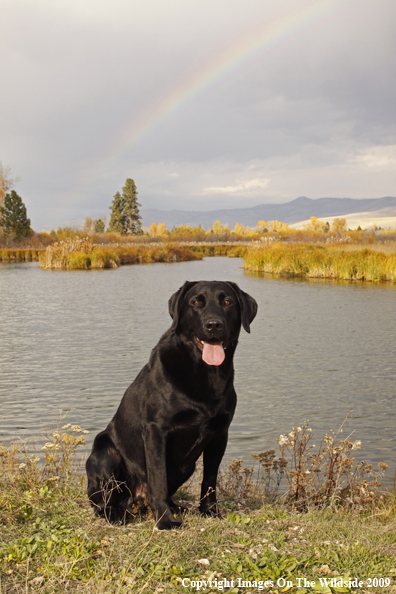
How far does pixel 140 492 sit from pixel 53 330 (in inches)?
Answer: 450

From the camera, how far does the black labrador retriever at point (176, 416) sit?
3.42 m

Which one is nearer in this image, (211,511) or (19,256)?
(211,511)

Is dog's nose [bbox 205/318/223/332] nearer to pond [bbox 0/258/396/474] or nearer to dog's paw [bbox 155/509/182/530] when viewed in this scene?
dog's paw [bbox 155/509/182/530]

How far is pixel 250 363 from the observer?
1081 centimetres

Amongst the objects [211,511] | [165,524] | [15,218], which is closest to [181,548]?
[165,524]

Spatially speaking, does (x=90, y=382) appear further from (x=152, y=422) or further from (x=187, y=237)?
(x=187, y=237)

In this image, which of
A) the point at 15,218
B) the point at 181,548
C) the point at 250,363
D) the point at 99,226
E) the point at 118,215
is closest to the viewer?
the point at 181,548

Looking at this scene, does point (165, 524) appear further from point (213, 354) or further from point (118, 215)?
point (118, 215)

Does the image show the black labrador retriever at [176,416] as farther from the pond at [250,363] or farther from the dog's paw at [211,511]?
the pond at [250,363]

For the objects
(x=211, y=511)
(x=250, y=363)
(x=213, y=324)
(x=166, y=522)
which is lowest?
(x=250, y=363)

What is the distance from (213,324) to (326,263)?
26877 millimetres

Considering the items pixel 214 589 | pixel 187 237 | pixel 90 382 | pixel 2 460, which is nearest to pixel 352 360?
pixel 90 382

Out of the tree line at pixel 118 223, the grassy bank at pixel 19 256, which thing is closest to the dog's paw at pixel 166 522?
the grassy bank at pixel 19 256

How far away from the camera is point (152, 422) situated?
135 inches
